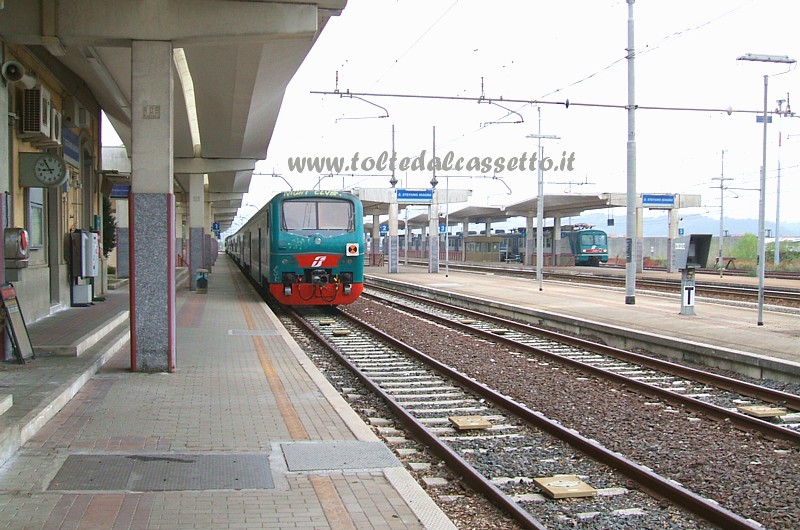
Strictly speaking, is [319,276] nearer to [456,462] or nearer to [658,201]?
[456,462]

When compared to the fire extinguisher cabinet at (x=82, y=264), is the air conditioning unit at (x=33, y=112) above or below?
above

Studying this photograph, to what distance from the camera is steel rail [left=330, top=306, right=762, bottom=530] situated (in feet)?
16.4

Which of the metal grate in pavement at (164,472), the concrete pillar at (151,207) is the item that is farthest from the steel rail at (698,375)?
the concrete pillar at (151,207)

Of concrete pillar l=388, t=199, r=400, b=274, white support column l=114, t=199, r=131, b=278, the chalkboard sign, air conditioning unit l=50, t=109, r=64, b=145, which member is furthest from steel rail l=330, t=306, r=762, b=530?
concrete pillar l=388, t=199, r=400, b=274

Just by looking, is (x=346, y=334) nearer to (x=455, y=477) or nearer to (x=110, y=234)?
(x=455, y=477)

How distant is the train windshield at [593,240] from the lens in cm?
5153

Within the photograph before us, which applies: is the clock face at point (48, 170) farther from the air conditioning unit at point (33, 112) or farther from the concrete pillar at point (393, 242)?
the concrete pillar at point (393, 242)

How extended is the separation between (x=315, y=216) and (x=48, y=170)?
24.1ft

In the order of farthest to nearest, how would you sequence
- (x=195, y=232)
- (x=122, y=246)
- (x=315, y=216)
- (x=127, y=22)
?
1. (x=122, y=246)
2. (x=195, y=232)
3. (x=315, y=216)
4. (x=127, y=22)

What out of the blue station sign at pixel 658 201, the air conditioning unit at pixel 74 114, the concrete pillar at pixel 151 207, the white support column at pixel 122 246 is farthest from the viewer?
the blue station sign at pixel 658 201

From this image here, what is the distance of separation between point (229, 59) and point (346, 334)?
18.6ft

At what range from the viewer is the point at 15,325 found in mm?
9000

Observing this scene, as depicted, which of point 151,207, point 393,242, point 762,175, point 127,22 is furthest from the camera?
point 393,242

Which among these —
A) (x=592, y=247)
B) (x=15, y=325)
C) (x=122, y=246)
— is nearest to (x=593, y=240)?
(x=592, y=247)
